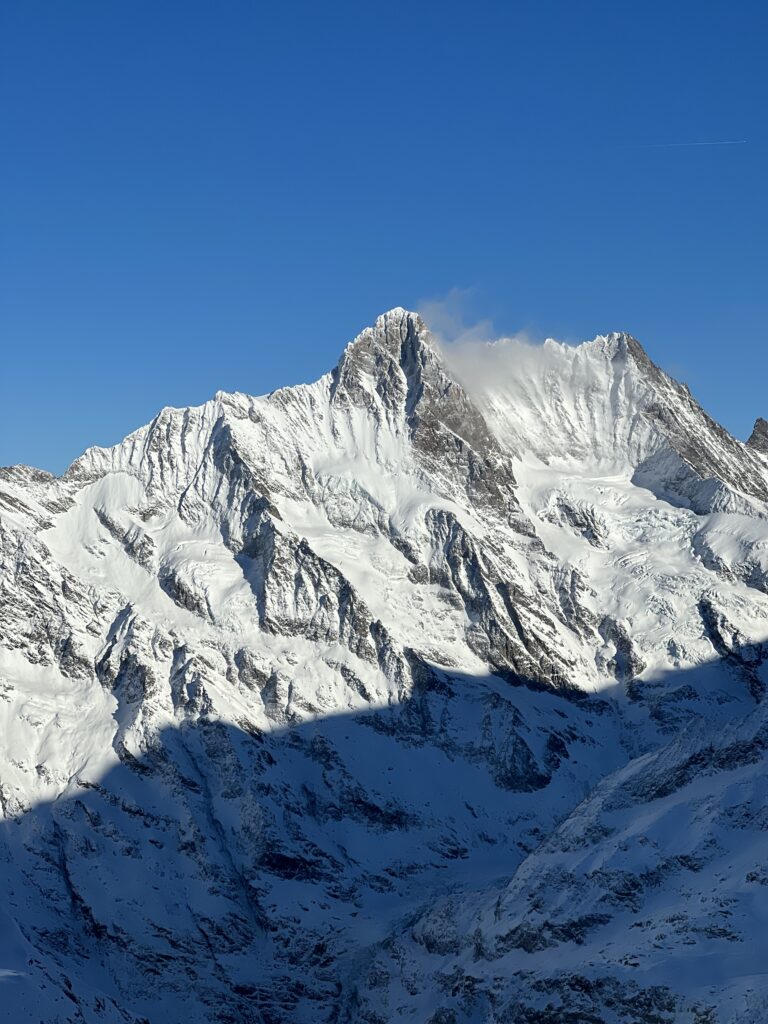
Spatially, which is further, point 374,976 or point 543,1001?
point 374,976

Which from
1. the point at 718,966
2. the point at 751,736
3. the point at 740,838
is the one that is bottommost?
the point at 718,966

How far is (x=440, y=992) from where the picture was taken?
582ft

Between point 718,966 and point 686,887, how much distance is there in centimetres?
1494

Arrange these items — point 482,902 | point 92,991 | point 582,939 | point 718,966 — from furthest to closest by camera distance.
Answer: point 482,902
point 92,991
point 582,939
point 718,966

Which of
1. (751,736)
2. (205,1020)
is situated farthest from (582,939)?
(205,1020)

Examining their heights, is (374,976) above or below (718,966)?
above

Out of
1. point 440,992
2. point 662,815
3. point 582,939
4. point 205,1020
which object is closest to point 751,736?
point 662,815

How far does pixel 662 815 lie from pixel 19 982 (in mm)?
73106

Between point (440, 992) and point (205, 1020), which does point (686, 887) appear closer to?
point (440, 992)

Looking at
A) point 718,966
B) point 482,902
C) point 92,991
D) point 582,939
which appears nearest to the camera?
point 718,966

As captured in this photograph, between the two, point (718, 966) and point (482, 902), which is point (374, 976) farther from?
point (718, 966)

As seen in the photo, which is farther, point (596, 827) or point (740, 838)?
point (596, 827)

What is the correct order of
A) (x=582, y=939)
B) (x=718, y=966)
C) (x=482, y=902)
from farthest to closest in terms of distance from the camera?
(x=482, y=902)
(x=582, y=939)
(x=718, y=966)

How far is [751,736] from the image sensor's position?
577 feet
